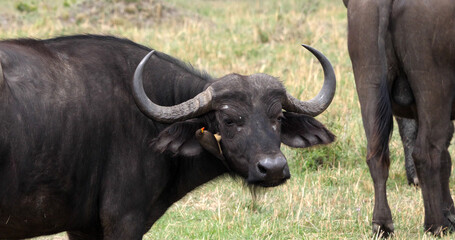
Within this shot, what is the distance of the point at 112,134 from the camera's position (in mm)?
4816

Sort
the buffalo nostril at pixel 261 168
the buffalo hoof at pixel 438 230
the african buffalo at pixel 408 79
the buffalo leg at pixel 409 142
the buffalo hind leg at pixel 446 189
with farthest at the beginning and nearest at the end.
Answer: the buffalo leg at pixel 409 142
the buffalo hind leg at pixel 446 189
the buffalo hoof at pixel 438 230
the african buffalo at pixel 408 79
the buffalo nostril at pixel 261 168

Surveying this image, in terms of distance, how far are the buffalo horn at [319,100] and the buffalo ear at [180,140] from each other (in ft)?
2.00

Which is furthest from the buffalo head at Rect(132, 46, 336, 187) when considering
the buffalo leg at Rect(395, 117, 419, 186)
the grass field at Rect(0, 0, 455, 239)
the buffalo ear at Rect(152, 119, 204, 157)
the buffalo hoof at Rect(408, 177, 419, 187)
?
the buffalo hoof at Rect(408, 177, 419, 187)

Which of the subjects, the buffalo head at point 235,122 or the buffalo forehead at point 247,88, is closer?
the buffalo head at point 235,122

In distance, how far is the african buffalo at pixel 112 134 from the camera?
4555 mm

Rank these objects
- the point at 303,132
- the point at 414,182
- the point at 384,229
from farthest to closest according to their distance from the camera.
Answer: the point at 414,182, the point at 384,229, the point at 303,132

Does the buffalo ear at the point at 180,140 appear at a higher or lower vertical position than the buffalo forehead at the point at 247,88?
lower

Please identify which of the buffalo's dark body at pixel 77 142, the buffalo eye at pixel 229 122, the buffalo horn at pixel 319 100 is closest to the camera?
the buffalo's dark body at pixel 77 142

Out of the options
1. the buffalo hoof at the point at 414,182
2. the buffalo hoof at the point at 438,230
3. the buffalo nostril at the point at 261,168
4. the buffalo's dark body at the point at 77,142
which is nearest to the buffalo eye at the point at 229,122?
the buffalo nostril at the point at 261,168

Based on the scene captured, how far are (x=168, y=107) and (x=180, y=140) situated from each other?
221 millimetres

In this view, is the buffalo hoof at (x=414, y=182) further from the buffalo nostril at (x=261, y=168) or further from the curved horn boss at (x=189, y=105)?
the buffalo nostril at (x=261, y=168)

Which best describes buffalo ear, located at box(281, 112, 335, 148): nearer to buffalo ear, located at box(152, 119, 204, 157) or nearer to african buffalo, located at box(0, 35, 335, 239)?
african buffalo, located at box(0, 35, 335, 239)

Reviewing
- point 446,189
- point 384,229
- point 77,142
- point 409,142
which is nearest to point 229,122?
point 77,142

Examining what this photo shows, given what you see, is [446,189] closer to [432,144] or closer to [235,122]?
[432,144]
